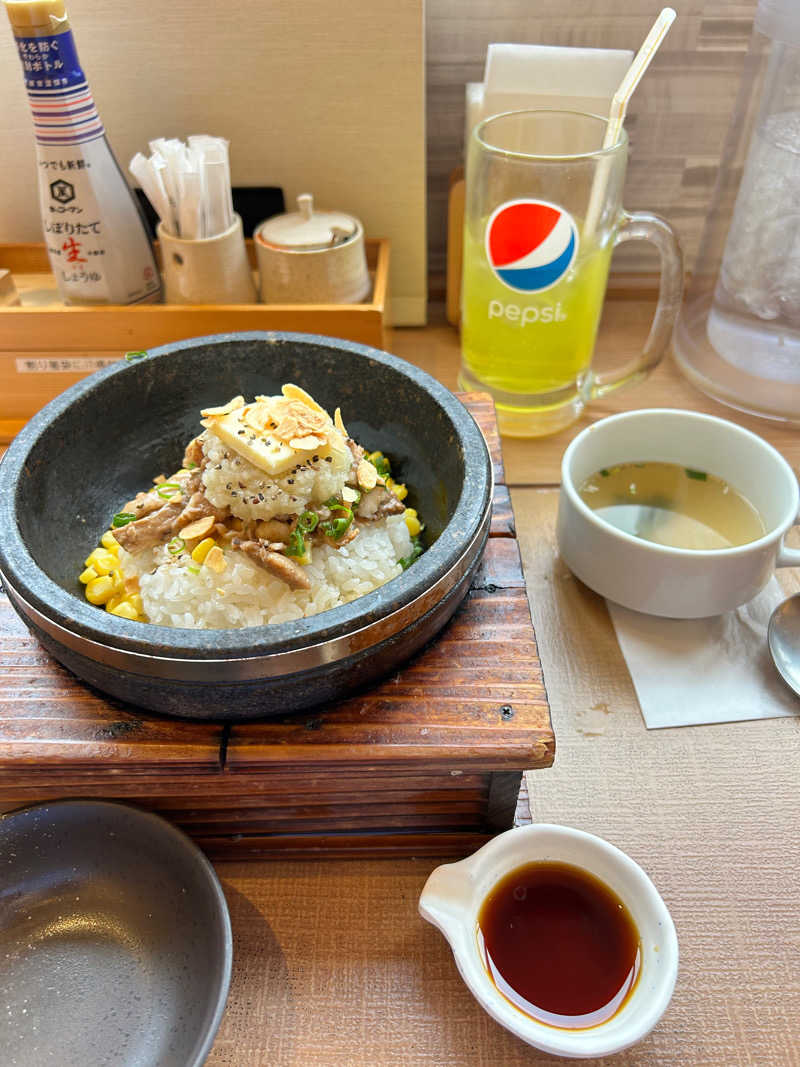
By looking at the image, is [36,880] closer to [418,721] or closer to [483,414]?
[418,721]

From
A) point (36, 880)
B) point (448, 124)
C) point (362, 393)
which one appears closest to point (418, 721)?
point (36, 880)

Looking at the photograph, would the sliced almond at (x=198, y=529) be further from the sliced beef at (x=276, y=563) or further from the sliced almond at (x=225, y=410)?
the sliced almond at (x=225, y=410)

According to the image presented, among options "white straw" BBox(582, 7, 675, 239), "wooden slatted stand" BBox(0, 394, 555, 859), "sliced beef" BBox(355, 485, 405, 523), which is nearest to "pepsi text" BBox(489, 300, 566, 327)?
"white straw" BBox(582, 7, 675, 239)

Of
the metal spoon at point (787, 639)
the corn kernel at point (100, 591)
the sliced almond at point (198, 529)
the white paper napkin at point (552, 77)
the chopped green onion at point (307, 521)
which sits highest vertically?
the white paper napkin at point (552, 77)

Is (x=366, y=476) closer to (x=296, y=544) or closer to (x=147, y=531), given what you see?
(x=296, y=544)

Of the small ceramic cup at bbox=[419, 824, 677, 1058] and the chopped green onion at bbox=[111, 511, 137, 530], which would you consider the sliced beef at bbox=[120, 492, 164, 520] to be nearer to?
the chopped green onion at bbox=[111, 511, 137, 530]

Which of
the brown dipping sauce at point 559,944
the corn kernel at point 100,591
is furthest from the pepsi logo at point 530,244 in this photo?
the brown dipping sauce at point 559,944

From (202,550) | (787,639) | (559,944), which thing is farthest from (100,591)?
(787,639)
